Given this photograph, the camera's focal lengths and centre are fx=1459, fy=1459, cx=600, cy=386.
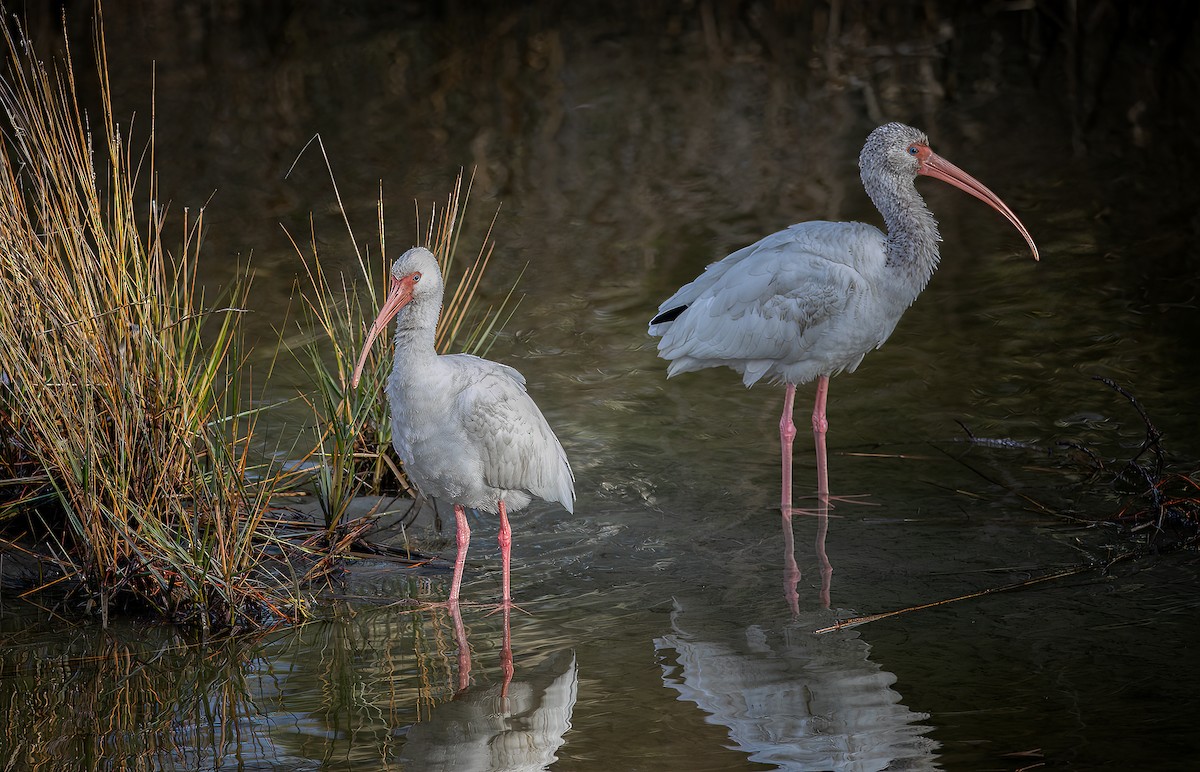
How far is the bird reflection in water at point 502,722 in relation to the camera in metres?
4.82

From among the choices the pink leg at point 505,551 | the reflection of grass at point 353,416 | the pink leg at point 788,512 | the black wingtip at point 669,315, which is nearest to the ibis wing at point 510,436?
the pink leg at point 505,551

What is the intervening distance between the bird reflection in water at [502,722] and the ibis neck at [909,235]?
115 inches

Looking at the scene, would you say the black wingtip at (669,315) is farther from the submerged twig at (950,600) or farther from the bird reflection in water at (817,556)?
the submerged twig at (950,600)

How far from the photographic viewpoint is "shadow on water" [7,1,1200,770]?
4980 millimetres

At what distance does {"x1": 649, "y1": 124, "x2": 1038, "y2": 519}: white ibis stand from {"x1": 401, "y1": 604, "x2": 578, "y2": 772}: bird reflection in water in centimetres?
206

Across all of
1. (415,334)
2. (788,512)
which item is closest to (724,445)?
(788,512)

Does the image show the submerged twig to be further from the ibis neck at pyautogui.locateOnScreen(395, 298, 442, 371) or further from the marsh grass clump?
the marsh grass clump

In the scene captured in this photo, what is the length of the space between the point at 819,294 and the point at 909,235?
61 cm

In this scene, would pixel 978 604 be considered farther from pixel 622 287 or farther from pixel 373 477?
pixel 622 287

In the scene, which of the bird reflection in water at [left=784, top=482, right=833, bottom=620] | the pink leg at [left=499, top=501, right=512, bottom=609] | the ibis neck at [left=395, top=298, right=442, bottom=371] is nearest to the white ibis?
the bird reflection in water at [left=784, top=482, right=833, bottom=620]

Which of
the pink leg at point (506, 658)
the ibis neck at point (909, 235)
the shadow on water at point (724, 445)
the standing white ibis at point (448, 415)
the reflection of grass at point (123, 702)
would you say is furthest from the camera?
the ibis neck at point (909, 235)

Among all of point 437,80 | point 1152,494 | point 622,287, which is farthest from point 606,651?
point 437,80

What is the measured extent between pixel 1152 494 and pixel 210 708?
3979mm

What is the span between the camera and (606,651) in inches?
219
